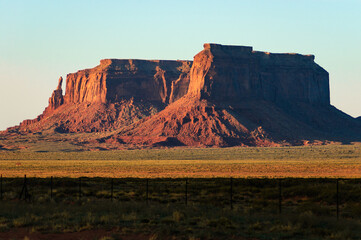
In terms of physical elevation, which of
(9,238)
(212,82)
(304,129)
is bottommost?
(9,238)

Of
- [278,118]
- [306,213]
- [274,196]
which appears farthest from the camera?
[278,118]

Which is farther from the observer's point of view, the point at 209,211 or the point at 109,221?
the point at 209,211

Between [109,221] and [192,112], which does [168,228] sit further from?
[192,112]

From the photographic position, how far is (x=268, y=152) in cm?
15438

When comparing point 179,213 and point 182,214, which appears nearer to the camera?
point 182,214

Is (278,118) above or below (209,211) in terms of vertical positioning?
above

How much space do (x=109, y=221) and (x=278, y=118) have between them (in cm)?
16592

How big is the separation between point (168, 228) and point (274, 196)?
15.6 m

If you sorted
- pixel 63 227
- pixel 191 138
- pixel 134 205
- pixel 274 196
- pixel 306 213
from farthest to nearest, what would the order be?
pixel 191 138
pixel 274 196
pixel 134 205
pixel 306 213
pixel 63 227

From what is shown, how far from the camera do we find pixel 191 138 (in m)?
180

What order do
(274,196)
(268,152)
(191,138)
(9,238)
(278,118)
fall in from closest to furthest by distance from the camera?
(9,238), (274,196), (268,152), (191,138), (278,118)

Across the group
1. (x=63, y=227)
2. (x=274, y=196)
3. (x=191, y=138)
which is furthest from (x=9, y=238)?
(x=191, y=138)

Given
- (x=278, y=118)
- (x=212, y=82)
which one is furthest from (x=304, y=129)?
(x=212, y=82)

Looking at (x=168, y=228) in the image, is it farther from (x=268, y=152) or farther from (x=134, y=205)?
(x=268, y=152)
